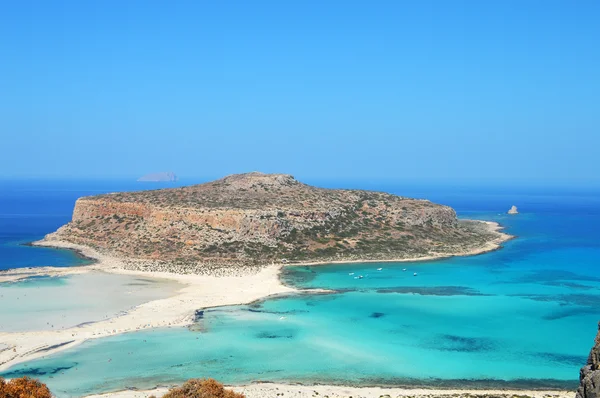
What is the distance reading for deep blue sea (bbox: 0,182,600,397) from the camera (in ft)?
101

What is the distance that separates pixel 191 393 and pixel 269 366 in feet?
38.0

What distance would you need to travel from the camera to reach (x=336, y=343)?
119 ft

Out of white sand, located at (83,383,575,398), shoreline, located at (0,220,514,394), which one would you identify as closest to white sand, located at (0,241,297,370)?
shoreline, located at (0,220,514,394)

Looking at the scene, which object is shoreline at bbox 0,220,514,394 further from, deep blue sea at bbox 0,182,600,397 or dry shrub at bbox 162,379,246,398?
dry shrub at bbox 162,379,246,398

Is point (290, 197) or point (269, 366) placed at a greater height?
point (290, 197)

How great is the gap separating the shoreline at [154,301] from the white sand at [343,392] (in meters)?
9.54

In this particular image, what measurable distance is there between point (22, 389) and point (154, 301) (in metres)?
25.6

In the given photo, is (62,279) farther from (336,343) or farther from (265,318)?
(336,343)

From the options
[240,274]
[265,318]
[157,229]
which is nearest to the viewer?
[265,318]

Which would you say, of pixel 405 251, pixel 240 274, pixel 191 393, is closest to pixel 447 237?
pixel 405 251

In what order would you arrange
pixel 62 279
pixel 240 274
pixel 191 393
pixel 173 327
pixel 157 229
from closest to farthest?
pixel 191 393 < pixel 173 327 < pixel 62 279 < pixel 240 274 < pixel 157 229

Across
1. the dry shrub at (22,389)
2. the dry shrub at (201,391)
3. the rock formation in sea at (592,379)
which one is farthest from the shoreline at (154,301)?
the rock formation in sea at (592,379)

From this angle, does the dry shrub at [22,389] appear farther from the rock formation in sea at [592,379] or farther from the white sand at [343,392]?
the rock formation in sea at [592,379]

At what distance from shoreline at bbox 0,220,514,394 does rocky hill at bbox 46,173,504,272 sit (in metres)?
2.80
